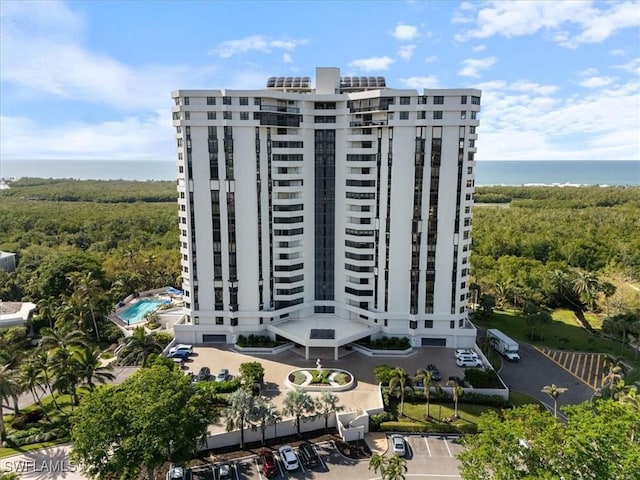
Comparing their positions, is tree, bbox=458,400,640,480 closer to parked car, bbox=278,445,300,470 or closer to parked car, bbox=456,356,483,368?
parked car, bbox=278,445,300,470

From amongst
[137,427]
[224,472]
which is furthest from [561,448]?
[137,427]

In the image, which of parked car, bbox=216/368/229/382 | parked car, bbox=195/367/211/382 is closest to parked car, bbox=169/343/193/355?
parked car, bbox=195/367/211/382

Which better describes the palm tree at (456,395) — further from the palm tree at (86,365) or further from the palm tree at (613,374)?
the palm tree at (86,365)

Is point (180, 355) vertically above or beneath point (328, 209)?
beneath

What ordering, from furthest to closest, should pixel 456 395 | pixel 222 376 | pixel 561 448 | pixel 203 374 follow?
pixel 203 374
pixel 222 376
pixel 456 395
pixel 561 448

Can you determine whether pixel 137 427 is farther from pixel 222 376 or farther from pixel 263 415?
pixel 222 376

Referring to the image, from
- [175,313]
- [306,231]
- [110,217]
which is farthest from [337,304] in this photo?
[110,217]
